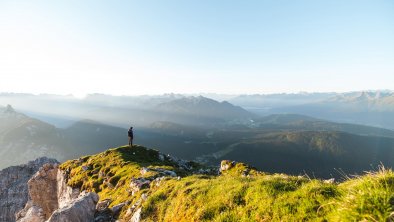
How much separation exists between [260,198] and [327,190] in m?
2.82

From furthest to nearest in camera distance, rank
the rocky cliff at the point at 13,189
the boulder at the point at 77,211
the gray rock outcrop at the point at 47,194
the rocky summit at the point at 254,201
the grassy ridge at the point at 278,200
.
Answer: the rocky cliff at the point at 13,189 < the gray rock outcrop at the point at 47,194 < the boulder at the point at 77,211 < the rocky summit at the point at 254,201 < the grassy ridge at the point at 278,200

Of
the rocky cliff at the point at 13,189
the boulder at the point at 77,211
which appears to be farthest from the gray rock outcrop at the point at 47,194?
the rocky cliff at the point at 13,189

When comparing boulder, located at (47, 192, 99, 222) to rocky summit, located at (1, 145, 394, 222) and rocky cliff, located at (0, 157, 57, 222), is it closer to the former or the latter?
rocky summit, located at (1, 145, 394, 222)

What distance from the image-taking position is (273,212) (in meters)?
10.3

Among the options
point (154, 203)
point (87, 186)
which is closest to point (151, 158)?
point (87, 186)

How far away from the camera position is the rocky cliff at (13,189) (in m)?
84.1

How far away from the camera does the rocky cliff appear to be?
84.1 metres

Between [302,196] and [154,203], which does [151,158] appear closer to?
[154,203]

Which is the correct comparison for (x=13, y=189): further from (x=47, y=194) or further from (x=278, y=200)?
(x=278, y=200)

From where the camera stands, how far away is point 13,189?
88.2 metres

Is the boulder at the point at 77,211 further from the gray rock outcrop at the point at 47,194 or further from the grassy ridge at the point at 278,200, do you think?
the gray rock outcrop at the point at 47,194

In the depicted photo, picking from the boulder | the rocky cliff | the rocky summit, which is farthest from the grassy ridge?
the rocky cliff

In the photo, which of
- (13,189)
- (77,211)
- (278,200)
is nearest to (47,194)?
(77,211)

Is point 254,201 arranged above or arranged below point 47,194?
above
